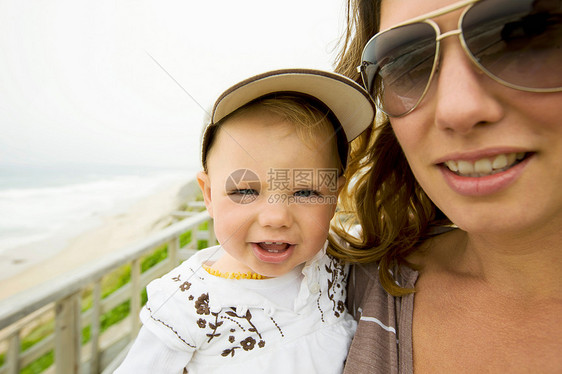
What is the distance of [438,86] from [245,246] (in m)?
0.72

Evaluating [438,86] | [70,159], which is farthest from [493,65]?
[70,159]

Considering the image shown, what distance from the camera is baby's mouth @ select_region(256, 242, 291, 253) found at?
3.49 ft

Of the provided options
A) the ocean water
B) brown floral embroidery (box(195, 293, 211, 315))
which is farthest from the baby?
the ocean water

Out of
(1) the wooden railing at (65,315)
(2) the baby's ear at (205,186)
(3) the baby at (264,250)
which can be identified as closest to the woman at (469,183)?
(3) the baby at (264,250)

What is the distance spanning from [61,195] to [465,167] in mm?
2788

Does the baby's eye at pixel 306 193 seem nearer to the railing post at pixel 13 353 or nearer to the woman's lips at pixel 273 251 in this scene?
the woman's lips at pixel 273 251

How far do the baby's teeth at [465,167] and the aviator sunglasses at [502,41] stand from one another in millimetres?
170

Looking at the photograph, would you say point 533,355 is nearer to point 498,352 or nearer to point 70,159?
point 498,352

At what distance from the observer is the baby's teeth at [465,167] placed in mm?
686

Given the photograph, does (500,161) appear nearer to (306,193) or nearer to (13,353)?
(306,193)

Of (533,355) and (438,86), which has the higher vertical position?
(438,86)

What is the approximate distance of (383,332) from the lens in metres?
0.93

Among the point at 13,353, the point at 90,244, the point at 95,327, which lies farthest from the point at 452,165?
the point at 90,244

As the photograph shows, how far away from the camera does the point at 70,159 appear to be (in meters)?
2.78
